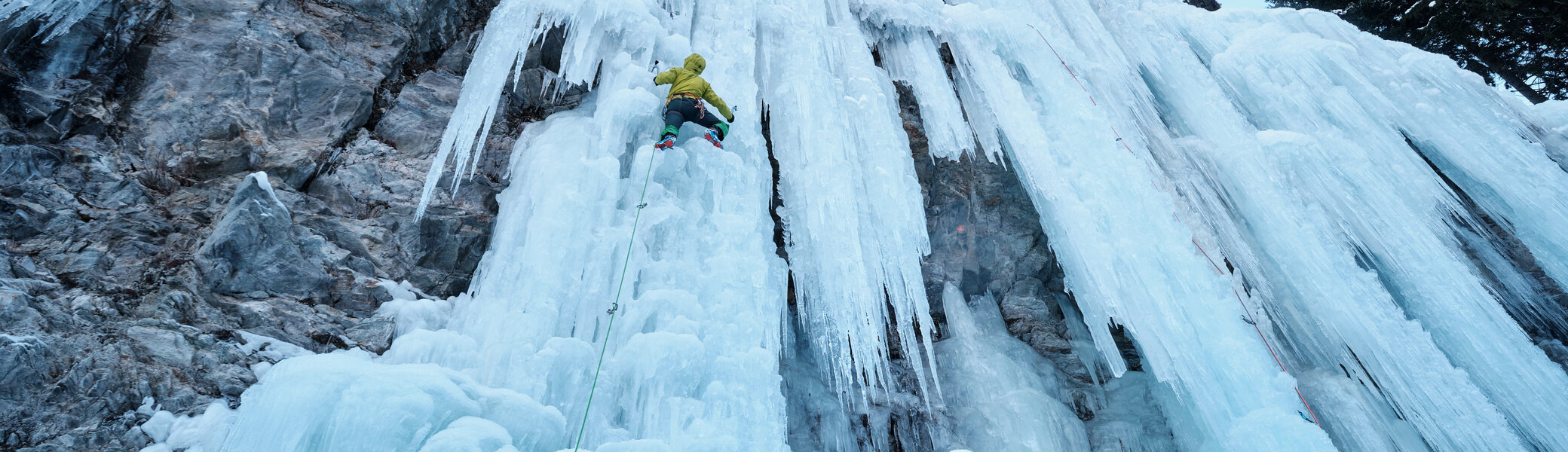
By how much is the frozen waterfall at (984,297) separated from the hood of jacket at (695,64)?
37 centimetres

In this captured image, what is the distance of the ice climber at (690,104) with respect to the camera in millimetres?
5285

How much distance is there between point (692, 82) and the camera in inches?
213

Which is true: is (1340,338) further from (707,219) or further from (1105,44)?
(707,219)

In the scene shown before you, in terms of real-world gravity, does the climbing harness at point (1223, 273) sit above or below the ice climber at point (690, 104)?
below

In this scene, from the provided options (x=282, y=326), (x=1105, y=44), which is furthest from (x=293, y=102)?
(x=1105, y=44)

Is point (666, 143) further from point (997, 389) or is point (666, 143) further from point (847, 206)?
point (997, 389)

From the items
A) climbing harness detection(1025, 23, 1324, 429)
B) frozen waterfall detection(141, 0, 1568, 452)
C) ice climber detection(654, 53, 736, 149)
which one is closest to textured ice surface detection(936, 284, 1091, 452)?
frozen waterfall detection(141, 0, 1568, 452)

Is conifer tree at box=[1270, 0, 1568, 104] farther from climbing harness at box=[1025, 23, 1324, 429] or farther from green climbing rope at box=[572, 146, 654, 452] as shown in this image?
green climbing rope at box=[572, 146, 654, 452]

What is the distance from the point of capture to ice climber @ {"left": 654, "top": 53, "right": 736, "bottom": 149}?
5285mm

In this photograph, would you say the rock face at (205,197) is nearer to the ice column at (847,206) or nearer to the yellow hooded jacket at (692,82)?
the yellow hooded jacket at (692,82)

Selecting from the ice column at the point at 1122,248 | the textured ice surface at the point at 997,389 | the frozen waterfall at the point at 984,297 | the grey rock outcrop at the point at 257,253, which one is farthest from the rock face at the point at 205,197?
the ice column at the point at 1122,248

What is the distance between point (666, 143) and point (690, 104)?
1.22 feet

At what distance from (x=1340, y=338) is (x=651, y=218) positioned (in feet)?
17.6

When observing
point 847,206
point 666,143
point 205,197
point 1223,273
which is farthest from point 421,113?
point 1223,273
